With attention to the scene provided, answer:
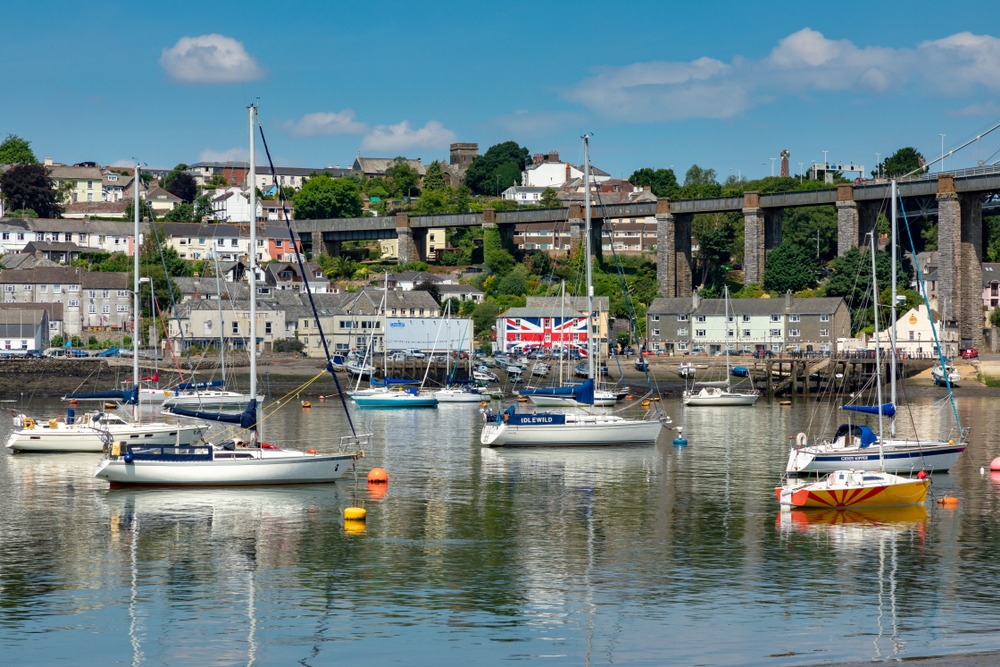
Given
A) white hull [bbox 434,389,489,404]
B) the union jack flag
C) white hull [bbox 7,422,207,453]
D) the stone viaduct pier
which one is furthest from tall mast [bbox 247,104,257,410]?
the union jack flag

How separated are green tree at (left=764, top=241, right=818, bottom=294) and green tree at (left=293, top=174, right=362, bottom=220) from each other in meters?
62.4

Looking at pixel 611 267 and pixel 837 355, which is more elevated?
pixel 611 267

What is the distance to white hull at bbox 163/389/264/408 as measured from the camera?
8225 cm

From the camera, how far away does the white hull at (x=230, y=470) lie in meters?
43.8

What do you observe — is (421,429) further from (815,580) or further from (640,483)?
(815,580)

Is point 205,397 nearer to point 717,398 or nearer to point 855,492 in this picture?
point 717,398

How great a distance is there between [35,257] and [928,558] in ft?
432

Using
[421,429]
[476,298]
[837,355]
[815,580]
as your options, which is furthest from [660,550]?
[476,298]

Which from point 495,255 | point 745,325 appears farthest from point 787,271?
point 495,255

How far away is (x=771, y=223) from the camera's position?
456 ft

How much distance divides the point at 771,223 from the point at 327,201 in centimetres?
6126

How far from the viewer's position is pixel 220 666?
2453 centimetres

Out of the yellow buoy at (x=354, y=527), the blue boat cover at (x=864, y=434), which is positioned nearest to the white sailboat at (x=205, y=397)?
the yellow buoy at (x=354, y=527)

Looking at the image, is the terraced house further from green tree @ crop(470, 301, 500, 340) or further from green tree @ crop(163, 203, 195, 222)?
green tree @ crop(163, 203, 195, 222)
